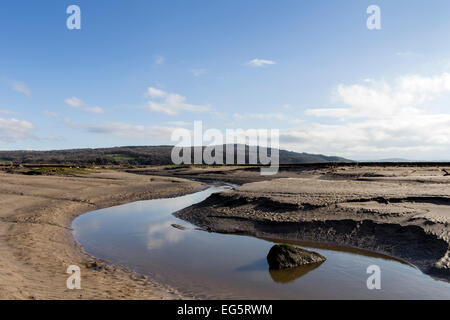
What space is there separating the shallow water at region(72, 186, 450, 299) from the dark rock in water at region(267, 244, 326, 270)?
254 millimetres

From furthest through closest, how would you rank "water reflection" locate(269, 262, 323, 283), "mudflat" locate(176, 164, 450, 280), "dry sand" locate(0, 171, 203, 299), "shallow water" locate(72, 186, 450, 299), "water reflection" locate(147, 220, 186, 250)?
"water reflection" locate(147, 220, 186, 250) < "mudflat" locate(176, 164, 450, 280) < "water reflection" locate(269, 262, 323, 283) < "shallow water" locate(72, 186, 450, 299) < "dry sand" locate(0, 171, 203, 299)

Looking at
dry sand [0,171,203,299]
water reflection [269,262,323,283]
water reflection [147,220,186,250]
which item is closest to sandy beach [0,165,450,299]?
dry sand [0,171,203,299]

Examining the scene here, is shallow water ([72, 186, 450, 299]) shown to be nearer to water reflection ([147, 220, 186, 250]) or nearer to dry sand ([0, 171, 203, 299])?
water reflection ([147, 220, 186, 250])

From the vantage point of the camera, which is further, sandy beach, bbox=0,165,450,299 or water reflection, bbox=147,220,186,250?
water reflection, bbox=147,220,186,250

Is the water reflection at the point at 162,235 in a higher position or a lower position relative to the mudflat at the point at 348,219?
lower

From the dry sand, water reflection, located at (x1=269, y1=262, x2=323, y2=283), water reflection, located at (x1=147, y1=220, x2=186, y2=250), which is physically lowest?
water reflection, located at (x1=147, y1=220, x2=186, y2=250)

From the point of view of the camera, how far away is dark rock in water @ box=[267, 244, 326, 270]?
10.6 meters

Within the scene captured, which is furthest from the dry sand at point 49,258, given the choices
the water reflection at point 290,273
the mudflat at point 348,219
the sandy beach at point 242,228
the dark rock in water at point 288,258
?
the mudflat at point 348,219

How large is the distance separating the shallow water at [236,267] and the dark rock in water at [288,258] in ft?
0.83

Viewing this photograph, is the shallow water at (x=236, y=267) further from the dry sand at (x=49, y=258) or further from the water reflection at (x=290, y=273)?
the dry sand at (x=49, y=258)

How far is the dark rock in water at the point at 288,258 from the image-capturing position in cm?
1056

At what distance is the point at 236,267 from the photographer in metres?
11.0
